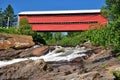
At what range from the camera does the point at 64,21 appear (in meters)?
76.1

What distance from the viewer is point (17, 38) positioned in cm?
4750

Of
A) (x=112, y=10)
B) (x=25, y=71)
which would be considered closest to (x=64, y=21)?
(x=112, y=10)

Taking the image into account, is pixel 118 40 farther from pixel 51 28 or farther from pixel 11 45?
pixel 51 28

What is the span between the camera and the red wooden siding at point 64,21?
246ft

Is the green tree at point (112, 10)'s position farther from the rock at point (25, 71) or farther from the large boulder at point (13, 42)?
the large boulder at point (13, 42)

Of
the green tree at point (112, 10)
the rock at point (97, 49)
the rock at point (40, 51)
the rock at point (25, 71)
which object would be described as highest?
the green tree at point (112, 10)

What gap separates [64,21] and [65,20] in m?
0.49

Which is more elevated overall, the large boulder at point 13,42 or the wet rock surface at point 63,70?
the wet rock surface at point 63,70

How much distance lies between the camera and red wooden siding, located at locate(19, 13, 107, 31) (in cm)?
7512

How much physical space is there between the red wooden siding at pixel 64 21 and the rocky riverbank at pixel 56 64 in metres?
29.4

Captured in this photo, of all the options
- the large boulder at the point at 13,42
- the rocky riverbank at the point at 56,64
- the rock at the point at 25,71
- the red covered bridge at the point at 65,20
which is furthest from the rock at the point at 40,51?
the red covered bridge at the point at 65,20

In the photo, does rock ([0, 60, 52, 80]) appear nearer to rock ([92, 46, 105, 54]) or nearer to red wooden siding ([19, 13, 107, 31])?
rock ([92, 46, 105, 54])

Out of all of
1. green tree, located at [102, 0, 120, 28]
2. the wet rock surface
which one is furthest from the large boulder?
green tree, located at [102, 0, 120, 28]

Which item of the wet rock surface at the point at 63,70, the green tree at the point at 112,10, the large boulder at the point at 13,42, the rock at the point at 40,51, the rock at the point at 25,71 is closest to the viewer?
the wet rock surface at the point at 63,70
